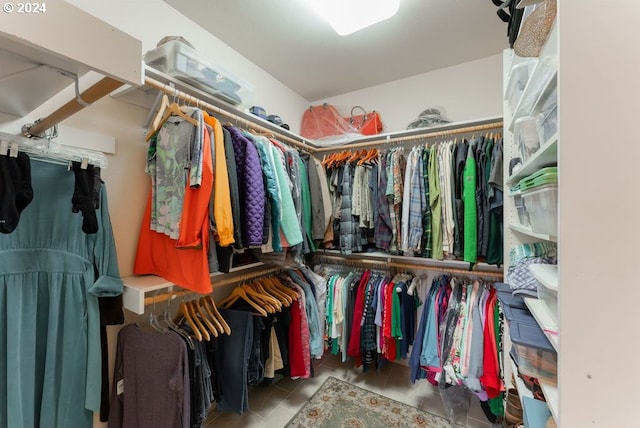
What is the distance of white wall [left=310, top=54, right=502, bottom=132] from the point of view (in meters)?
2.05

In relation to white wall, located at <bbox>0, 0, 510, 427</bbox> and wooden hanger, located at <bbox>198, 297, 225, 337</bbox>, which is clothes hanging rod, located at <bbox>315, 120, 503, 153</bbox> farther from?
wooden hanger, located at <bbox>198, 297, 225, 337</bbox>

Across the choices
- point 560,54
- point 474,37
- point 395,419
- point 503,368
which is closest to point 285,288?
point 395,419

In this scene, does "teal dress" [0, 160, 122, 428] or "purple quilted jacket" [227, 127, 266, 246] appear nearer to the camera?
"teal dress" [0, 160, 122, 428]

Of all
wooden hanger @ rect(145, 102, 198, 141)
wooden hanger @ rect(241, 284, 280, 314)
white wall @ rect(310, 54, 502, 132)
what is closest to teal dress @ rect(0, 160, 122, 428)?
wooden hanger @ rect(145, 102, 198, 141)

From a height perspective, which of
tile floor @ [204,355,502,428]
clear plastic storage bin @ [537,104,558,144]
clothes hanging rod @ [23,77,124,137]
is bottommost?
tile floor @ [204,355,502,428]

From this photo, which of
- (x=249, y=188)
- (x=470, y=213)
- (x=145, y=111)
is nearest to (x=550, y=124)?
(x=470, y=213)

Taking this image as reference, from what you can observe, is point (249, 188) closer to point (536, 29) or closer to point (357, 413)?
point (536, 29)

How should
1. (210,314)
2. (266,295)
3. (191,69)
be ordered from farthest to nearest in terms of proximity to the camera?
(266,295)
(210,314)
(191,69)

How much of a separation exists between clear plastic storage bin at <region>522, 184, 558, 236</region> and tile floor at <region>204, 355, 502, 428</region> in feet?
5.43

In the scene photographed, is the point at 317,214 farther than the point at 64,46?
Yes

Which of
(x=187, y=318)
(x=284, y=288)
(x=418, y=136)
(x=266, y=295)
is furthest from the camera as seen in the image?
(x=418, y=136)

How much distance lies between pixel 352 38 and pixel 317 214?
4.22 feet

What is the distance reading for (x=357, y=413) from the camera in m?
1.77

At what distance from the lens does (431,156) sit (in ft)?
6.04
